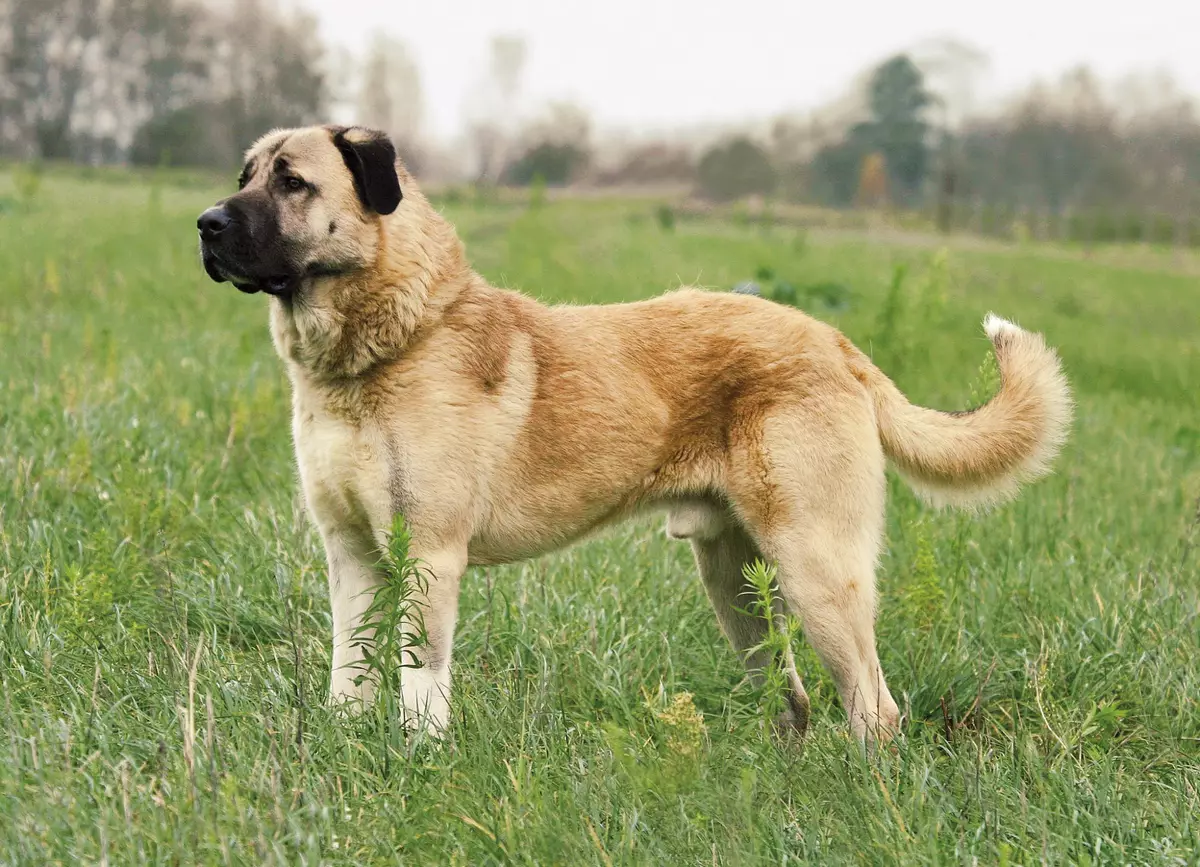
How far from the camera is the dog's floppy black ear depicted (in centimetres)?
344

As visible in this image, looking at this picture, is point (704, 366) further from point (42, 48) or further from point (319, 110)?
point (42, 48)

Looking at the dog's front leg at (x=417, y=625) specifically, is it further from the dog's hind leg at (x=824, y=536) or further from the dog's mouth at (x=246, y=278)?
the dog's hind leg at (x=824, y=536)

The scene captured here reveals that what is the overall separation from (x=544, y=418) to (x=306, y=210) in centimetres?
99

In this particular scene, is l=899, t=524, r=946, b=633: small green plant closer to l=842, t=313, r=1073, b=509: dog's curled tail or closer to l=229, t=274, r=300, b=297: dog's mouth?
l=842, t=313, r=1073, b=509: dog's curled tail

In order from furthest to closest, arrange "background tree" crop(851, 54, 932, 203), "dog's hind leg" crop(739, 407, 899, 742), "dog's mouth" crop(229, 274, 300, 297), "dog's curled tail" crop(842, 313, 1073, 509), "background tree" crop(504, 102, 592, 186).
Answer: "background tree" crop(851, 54, 932, 203)
"background tree" crop(504, 102, 592, 186)
"dog's curled tail" crop(842, 313, 1073, 509)
"dog's hind leg" crop(739, 407, 899, 742)
"dog's mouth" crop(229, 274, 300, 297)

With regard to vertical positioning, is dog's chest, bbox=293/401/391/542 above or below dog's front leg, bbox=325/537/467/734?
above

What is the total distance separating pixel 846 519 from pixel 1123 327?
44.6 feet

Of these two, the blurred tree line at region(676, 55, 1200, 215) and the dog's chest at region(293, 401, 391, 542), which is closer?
the dog's chest at region(293, 401, 391, 542)

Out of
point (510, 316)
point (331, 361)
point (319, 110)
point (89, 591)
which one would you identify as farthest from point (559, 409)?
point (319, 110)

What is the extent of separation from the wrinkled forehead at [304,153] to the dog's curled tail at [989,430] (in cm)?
181

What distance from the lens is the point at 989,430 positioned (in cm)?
378

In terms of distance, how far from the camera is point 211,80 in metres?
46.3

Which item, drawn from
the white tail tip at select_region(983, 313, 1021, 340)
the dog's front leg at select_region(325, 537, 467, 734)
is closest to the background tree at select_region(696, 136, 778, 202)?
the white tail tip at select_region(983, 313, 1021, 340)

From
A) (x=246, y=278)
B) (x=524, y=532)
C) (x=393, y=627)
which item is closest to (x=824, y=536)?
(x=524, y=532)
